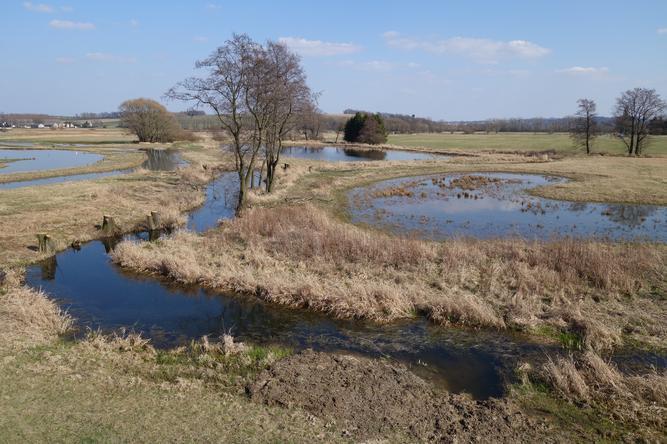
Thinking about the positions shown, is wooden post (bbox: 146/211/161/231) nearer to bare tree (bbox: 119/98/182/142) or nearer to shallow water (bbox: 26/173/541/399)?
shallow water (bbox: 26/173/541/399)

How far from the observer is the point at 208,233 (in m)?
20.2

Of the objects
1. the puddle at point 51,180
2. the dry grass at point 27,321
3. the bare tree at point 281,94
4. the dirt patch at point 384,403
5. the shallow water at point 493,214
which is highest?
the bare tree at point 281,94

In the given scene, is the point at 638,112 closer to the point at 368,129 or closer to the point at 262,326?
the point at 368,129

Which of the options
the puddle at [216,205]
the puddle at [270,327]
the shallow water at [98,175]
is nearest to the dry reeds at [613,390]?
the puddle at [270,327]

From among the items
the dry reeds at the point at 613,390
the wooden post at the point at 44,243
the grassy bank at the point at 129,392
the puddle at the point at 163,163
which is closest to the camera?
the grassy bank at the point at 129,392

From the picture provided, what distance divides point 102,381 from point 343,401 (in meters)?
4.79

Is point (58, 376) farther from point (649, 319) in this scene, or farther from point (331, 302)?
point (649, 319)

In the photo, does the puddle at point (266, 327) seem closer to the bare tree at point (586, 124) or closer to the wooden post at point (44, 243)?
the wooden post at point (44, 243)

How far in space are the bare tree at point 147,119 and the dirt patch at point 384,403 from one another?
83623 mm

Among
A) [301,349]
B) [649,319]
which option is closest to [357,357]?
[301,349]

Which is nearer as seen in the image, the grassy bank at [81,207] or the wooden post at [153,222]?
the grassy bank at [81,207]

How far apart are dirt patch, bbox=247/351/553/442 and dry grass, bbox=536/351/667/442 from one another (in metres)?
1.36

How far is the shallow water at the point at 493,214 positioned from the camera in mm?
21948

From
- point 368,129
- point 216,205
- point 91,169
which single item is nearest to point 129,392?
point 216,205
